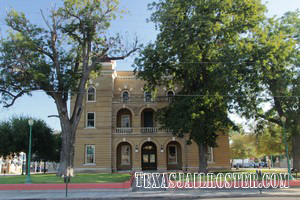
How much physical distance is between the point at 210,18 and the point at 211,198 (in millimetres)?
15043

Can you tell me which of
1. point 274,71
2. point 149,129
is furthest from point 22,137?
point 274,71

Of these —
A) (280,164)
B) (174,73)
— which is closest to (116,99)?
(174,73)

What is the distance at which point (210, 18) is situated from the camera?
23.4m

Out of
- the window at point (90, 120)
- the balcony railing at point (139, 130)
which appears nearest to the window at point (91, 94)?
the window at point (90, 120)

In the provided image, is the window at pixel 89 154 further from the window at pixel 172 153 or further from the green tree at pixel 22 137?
the window at pixel 172 153

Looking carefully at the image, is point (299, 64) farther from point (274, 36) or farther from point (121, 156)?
point (121, 156)

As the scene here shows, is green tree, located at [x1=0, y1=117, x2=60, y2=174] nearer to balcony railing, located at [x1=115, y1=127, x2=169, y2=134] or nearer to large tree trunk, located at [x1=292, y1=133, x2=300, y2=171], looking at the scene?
balcony railing, located at [x1=115, y1=127, x2=169, y2=134]

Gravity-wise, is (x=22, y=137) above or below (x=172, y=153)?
above

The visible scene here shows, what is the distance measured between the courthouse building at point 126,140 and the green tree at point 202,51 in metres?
7.49

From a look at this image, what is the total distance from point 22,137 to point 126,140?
43.3 ft

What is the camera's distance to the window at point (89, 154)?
3278cm

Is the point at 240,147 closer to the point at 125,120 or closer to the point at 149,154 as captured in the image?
the point at 149,154

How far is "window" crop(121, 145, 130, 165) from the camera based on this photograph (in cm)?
3457

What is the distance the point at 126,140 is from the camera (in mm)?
33188
